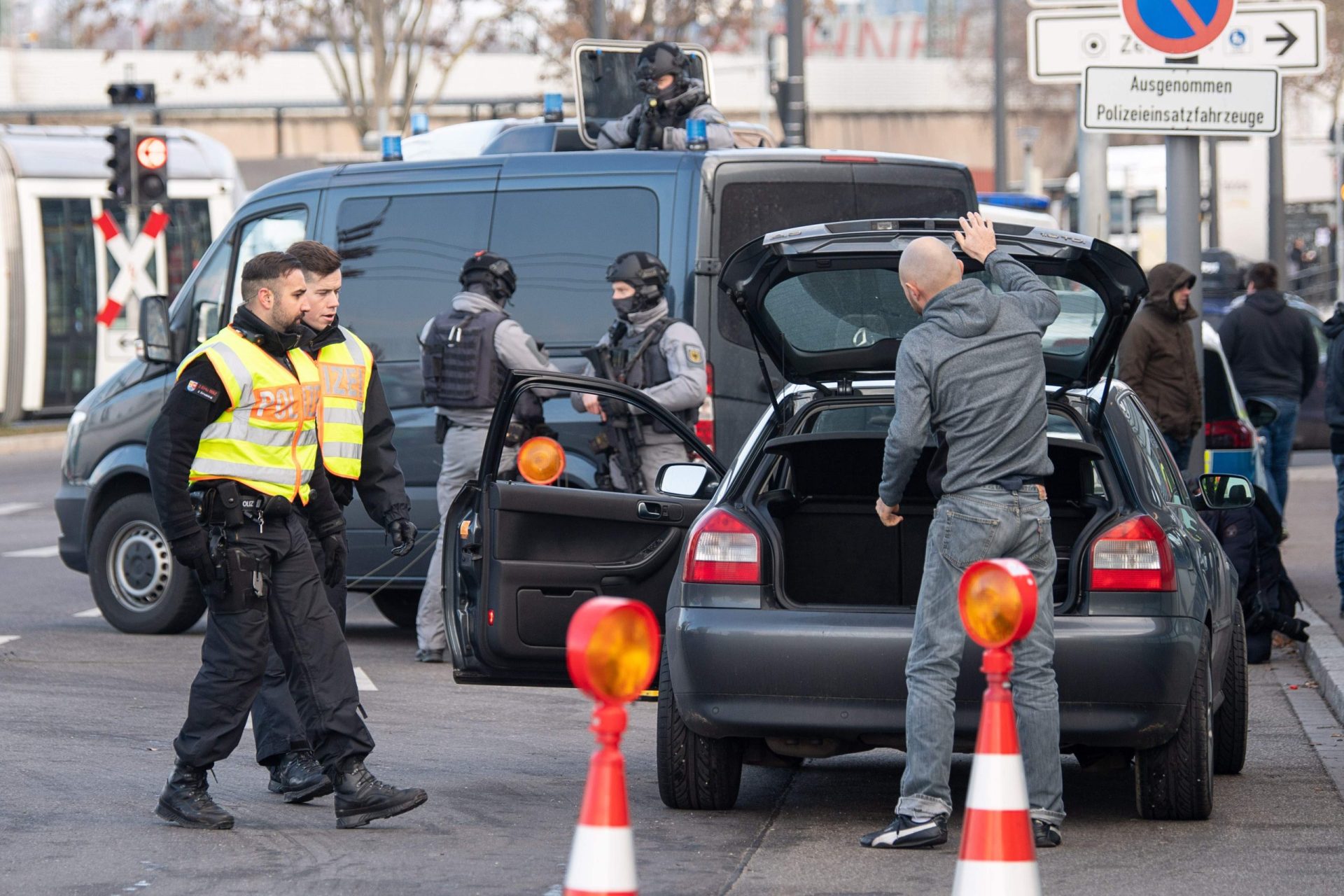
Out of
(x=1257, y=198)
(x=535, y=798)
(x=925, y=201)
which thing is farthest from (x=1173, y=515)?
(x=1257, y=198)

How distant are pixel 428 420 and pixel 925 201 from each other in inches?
102

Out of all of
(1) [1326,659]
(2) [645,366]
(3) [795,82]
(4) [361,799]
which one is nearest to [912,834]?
(4) [361,799]

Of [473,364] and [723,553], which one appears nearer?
[723,553]

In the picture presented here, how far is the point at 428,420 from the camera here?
10312 millimetres

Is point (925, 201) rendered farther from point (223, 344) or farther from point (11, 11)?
point (11, 11)

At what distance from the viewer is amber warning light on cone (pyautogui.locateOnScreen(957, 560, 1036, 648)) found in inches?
169

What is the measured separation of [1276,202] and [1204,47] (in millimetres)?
19145

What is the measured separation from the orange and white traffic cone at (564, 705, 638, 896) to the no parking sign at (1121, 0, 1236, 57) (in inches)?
268

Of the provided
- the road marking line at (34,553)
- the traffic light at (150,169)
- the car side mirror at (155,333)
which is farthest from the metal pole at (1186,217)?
the traffic light at (150,169)

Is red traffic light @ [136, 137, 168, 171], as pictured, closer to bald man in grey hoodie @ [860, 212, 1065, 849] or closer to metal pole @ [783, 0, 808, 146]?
metal pole @ [783, 0, 808, 146]

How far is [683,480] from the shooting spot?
723 cm

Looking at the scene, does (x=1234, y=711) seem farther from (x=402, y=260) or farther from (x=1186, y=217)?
(x=402, y=260)

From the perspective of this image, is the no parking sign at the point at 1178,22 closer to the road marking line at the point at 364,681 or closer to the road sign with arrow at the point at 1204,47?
the road sign with arrow at the point at 1204,47

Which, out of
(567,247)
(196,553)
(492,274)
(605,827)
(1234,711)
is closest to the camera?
(605,827)
